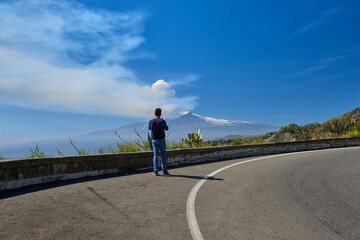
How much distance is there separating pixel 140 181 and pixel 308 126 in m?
84.5

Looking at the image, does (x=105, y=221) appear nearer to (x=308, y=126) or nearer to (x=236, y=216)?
(x=236, y=216)

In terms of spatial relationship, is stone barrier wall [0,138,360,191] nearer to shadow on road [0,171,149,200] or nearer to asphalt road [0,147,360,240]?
shadow on road [0,171,149,200]

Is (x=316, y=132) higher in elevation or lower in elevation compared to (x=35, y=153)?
higher

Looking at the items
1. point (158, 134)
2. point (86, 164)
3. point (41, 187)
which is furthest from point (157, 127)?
point (41, 187)

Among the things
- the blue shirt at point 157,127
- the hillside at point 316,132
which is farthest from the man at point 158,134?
the hillside at point 316,132

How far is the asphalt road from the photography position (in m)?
3.32

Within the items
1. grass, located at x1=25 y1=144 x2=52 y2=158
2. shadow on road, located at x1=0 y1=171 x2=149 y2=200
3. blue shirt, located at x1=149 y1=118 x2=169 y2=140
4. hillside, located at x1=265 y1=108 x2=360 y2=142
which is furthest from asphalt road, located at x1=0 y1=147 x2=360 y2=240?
hillside, located at x1=265 y1=108 x2=360 y2=142

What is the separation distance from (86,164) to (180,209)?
154 inches

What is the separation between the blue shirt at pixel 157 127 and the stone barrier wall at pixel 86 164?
4.10 ft

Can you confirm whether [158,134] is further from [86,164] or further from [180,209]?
[180,209]

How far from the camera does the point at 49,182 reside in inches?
246

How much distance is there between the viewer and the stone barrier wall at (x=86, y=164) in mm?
5645

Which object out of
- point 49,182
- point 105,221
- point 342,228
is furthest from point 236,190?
point 49,182

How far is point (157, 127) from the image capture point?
7551 mm
